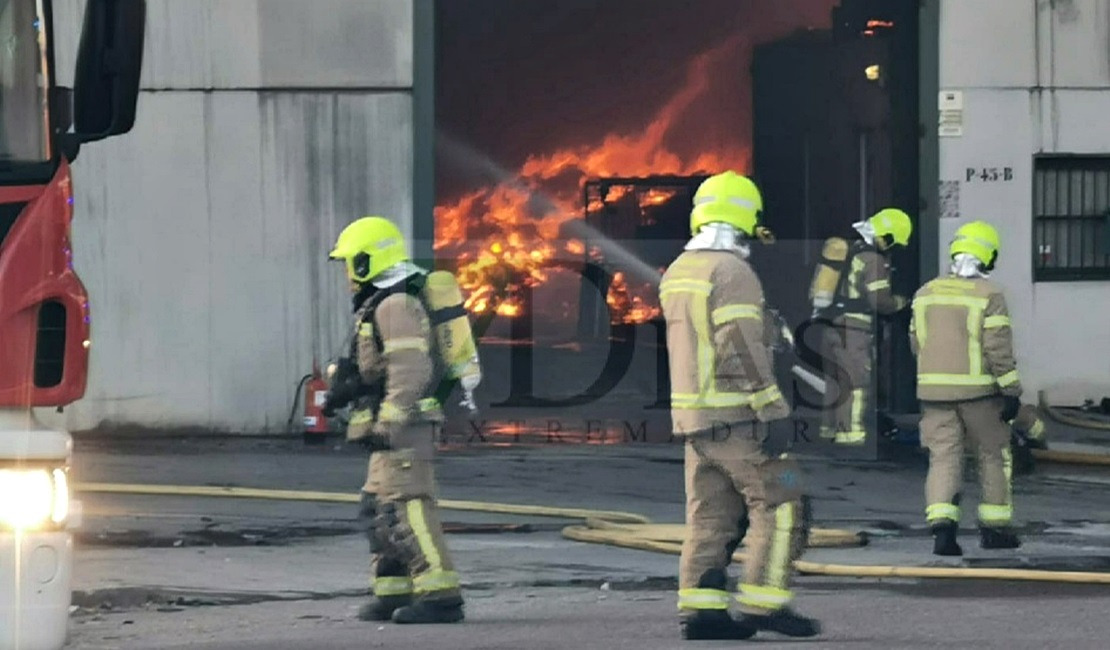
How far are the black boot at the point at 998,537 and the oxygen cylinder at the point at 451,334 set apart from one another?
3.48 m

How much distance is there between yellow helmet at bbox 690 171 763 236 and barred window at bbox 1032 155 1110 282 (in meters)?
9.98

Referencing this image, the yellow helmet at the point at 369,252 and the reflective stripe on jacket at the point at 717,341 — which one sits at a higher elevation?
the yellow helmet at the point at 369,252

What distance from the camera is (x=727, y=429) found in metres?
8.29

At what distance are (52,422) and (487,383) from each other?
14495 mm

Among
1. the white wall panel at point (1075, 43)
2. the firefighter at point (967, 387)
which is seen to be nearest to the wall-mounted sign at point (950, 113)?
the white wall panel at point (1075, 43)

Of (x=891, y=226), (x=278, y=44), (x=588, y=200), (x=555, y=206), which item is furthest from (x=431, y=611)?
(x=555, y=206)

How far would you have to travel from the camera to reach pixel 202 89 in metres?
16.2

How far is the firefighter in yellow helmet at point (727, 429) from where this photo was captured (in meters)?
8.24

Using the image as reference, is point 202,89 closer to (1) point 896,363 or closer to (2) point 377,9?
(2) point 377,9

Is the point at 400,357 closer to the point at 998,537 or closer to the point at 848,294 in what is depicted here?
the point at 998,537

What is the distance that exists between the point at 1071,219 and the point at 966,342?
297 inches

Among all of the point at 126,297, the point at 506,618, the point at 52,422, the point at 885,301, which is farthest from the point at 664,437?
the point at 52,422

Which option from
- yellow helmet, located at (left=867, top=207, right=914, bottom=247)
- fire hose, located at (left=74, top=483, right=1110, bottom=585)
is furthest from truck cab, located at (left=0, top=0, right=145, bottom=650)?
yellow helmet, located at (left=867, top=207, right=914, bottom=247)

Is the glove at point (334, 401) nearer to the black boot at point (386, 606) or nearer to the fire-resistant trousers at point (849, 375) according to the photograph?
the black boot at point (386, 606)
